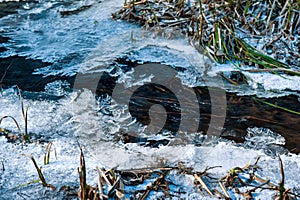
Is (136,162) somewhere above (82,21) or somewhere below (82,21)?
below

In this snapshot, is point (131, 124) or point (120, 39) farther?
point (120, 39)

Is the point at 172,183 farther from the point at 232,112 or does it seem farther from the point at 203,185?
the point at 232,112

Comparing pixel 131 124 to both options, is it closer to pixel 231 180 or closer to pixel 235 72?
pixel 231 180

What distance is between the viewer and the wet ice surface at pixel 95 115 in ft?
5.97

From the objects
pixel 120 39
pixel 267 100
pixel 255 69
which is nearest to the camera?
pixel 267 100

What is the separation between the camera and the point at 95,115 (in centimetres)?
240

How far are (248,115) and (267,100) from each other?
27 centimetres

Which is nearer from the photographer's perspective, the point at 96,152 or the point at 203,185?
the point at 203,185

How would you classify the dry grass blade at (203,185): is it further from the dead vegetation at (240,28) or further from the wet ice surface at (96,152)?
the dead vegetation at (240,28)

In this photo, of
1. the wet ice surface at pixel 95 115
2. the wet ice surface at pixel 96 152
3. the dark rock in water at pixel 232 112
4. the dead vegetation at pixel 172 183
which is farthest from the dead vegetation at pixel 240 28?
the dead vegetation at pixel 172 183

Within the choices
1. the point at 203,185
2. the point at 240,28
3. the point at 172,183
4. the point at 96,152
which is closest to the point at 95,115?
the point at 96,152

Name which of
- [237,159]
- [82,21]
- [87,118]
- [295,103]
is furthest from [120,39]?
[237,159]

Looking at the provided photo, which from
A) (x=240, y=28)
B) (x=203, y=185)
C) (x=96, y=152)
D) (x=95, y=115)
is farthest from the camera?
(x=240, y=28)

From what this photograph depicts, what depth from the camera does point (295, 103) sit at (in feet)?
8.56
